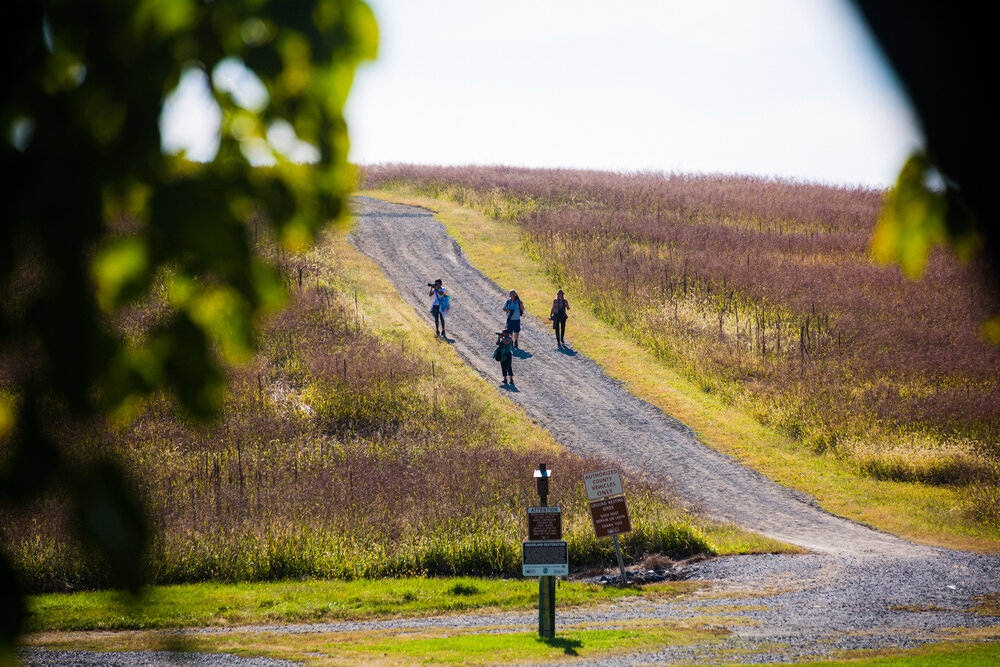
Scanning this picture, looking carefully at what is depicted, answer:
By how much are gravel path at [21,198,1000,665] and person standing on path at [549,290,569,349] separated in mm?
553

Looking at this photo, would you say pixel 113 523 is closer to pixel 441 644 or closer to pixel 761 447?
pixel 441 644

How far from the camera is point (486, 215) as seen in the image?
42.4 meters

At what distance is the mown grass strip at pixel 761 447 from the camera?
661 inches

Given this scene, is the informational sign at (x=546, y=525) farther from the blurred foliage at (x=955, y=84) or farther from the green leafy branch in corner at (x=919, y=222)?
the blurred foliage at (x=955, y=84)

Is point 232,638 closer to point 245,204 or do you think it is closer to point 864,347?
point 245,204

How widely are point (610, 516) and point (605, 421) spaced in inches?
343

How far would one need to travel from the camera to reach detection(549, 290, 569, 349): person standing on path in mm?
26344

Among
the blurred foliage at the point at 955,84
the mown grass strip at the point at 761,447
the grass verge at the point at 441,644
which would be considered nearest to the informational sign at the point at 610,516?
the grass verge at the point at 441,644

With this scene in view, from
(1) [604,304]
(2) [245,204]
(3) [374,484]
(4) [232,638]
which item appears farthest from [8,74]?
(1) [604,304]

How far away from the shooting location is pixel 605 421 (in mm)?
22031

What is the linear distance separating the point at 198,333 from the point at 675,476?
1821cm

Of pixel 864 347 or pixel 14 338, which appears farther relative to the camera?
pixel 864 347

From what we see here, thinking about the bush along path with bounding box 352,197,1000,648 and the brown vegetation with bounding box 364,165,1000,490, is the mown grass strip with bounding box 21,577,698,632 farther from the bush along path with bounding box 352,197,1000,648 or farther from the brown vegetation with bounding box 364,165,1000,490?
the brown vegetation with bounding box 364,165,1000,490

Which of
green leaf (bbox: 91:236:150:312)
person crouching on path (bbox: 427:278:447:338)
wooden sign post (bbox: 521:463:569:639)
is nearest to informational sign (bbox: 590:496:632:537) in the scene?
wooden sign post (bbox: 521:463:569:639)
